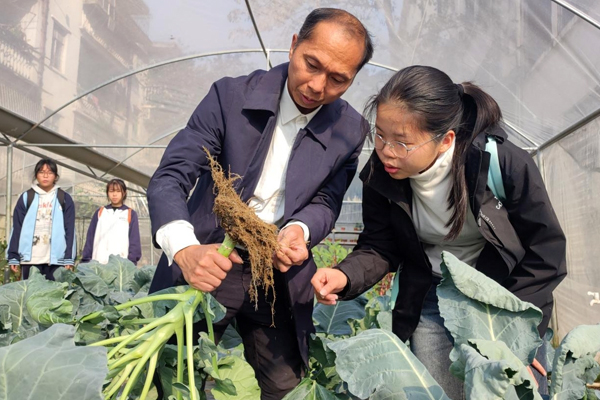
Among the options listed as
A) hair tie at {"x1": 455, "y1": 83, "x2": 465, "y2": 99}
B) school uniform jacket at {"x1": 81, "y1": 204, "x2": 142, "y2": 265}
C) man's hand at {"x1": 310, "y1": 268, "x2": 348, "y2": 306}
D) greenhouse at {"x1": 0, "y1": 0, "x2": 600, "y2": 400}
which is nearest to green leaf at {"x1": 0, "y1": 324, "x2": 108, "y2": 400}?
man's hand at {"x1": 310, "y1": 268, "x2": 348, "y2": 306}

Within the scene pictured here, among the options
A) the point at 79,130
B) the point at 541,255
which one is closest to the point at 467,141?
the point at 541,255

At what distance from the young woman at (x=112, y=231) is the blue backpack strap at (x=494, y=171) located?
4.44m

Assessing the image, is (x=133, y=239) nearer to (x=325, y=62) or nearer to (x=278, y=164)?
(x=278, y=164)

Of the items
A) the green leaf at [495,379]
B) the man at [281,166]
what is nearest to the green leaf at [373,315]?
the man at [281,166]

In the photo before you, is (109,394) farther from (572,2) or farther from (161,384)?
(572,2)

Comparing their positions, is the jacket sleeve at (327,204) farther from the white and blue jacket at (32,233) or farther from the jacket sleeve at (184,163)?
the white and blue jacket at (32,233)

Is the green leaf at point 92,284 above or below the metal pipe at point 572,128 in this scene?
below

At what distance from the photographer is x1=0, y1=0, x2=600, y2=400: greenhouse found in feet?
15.4

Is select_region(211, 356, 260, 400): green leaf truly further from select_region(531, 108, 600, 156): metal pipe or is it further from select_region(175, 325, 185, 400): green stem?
select_region(531, 108, 600, 156): metal pipe

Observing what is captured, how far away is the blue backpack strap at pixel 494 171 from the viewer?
1.63 m

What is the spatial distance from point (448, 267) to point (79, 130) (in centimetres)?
700

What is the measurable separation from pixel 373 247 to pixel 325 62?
25.4 inches

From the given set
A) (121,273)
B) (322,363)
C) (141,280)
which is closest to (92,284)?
(141,280)

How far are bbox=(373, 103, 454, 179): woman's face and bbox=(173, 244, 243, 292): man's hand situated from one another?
57cm
